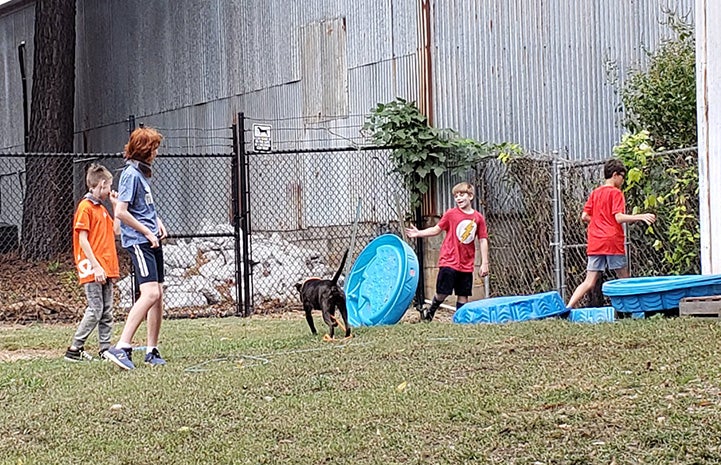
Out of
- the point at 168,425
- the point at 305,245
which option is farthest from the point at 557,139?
the point at 168,425

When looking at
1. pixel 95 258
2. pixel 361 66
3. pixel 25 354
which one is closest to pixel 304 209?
pixel 361 66

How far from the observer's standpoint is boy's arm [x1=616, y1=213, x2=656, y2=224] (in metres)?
9.09

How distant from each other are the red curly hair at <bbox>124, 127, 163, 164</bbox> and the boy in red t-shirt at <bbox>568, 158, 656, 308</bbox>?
4.36 meters

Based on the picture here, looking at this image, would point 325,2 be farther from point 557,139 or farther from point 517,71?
point 557,139

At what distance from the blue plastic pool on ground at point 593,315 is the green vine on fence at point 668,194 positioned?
3.62 feet

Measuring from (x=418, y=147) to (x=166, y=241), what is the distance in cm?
641

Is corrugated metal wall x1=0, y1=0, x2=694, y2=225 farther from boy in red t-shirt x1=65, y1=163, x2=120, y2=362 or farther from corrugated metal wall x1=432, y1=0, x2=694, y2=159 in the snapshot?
boy in red t-shirt x1=65, y1=163, x2=120, y2=362

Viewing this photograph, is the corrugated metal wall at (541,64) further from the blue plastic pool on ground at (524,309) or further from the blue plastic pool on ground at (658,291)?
the blue plastic pool on ground at (658,291)

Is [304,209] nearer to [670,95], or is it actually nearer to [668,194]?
[670,95]

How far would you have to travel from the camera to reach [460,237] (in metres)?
10.2

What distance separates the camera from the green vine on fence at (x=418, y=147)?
13133 millimetres

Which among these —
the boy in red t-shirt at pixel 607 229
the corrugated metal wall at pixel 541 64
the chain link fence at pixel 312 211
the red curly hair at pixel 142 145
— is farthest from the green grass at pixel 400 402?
the chain link fence at pixel 312 211

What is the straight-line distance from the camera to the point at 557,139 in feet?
40.4

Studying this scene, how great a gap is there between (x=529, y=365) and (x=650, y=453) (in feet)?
7.08
